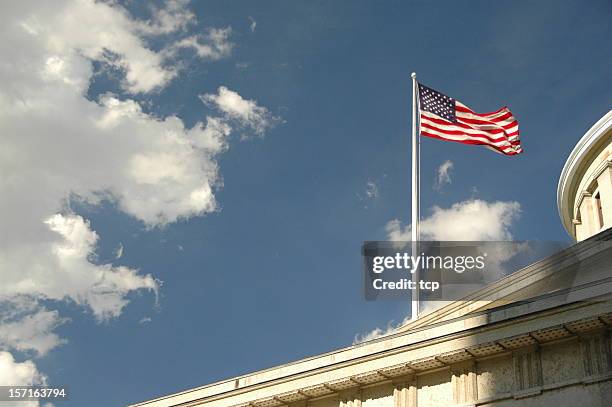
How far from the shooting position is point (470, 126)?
34.5 metres

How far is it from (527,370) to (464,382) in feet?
5.86

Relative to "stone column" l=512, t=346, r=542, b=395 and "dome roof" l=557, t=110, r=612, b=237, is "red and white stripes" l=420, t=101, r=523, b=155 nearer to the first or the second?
"dome roof" l=557, t=110, r=612, b=237

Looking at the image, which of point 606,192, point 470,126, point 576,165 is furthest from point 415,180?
point 576,165

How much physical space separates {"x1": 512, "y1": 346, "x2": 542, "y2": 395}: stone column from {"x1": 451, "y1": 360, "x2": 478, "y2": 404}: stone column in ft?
3.72

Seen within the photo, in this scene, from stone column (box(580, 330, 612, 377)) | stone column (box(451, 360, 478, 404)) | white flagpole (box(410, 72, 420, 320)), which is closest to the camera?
stone column (box(580, 330, 612, 377))

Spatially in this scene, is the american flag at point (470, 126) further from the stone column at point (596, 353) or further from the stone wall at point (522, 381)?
the stone column at point (596, 353)

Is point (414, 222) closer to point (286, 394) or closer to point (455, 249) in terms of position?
point (455, 249)

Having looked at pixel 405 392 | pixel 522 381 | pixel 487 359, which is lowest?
pixel 522 381

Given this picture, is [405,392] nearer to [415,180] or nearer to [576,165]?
[415,180]

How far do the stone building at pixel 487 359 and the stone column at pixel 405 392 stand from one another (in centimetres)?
3

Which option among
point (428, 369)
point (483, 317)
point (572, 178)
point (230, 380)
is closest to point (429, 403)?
point (428, 369)

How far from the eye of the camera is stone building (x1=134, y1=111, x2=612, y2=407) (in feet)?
70.7

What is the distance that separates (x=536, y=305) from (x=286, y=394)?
781 cm

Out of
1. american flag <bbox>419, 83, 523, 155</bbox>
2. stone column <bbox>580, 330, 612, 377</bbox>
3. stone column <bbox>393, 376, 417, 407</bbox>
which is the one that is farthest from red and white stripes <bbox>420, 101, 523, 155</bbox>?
stone column <bbox>580, 330, 612, 377</bbox>
